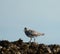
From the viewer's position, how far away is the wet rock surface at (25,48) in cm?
2934

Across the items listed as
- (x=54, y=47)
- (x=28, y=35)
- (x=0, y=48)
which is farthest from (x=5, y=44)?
(x=28, y=35)

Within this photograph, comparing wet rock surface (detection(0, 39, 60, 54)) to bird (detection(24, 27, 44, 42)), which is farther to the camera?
bird (detection(24, 27, 44, 42))

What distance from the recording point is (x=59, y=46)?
32094 mm

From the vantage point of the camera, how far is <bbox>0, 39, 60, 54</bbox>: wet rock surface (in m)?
29.3

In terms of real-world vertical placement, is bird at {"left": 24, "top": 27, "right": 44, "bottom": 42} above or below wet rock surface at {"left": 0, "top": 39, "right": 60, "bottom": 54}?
above

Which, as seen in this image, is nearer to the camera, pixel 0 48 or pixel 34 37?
pixel 0 48

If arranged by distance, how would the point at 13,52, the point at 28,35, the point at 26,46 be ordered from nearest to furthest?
the point at 13,52 < the point at 26,46 < the point at 28,35

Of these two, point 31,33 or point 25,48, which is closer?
point 25,48

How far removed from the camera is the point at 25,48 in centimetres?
3062

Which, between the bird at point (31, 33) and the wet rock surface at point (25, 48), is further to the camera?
the bird at point (31, 33)

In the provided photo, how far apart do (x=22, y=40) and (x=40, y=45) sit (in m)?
1.36

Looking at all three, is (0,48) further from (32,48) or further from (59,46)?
(59,46)

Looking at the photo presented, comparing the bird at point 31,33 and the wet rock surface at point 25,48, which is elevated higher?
the bird at point 31,33

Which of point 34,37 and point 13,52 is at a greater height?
point 34,37
